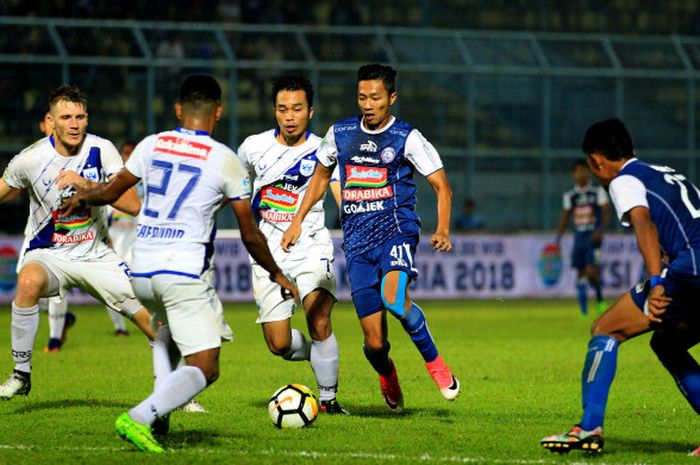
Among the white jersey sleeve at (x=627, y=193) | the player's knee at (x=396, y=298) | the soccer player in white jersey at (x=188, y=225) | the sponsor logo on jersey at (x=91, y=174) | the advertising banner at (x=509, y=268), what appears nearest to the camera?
the white jersey sleeve at (x=627, y=193)

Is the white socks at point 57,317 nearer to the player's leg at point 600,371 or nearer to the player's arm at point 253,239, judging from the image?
the player's arm at point 253,239

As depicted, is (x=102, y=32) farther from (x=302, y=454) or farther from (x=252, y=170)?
(x=302, y=454)

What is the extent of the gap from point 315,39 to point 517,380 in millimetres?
13278

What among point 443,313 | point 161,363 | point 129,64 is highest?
point 129,64

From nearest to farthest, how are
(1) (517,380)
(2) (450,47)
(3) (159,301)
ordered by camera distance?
(3) (159,301), (1) (517,380), (2) (450,47)

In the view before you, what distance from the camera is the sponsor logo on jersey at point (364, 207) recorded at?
9195mm

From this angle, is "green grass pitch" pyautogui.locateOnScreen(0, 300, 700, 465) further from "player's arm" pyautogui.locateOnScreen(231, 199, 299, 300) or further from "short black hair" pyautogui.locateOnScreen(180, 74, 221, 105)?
"short black hair" pyautogui.locateOnScreen(180, 74, 221, 105)

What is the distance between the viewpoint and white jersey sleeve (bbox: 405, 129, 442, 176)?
913cm

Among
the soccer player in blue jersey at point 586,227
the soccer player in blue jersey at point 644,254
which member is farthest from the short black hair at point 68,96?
the soccer player in blue jersey at point 586,227

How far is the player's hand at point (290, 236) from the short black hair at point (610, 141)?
8.37 ft

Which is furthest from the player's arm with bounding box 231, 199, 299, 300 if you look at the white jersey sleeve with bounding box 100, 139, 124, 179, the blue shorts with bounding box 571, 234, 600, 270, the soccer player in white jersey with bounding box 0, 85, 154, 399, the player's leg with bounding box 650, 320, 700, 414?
the blue shorts with bounding box 571, 234, 600, 270

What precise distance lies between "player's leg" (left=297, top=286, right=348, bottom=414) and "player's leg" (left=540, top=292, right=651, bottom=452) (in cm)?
254

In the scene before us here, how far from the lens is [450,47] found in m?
24.8

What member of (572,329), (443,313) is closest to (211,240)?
(572,329)
